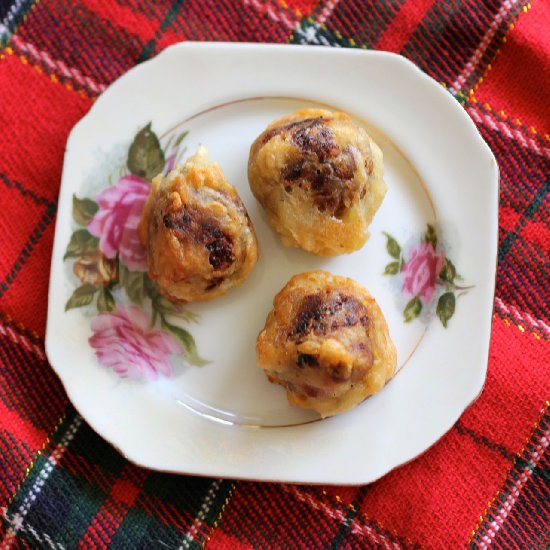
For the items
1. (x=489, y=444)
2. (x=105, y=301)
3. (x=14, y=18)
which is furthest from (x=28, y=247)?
(x=489, y=444)

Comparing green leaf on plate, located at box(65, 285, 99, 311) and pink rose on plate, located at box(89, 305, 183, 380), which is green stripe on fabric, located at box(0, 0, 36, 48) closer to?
green leaf on plate, located at box(65, 285, 99, 311)

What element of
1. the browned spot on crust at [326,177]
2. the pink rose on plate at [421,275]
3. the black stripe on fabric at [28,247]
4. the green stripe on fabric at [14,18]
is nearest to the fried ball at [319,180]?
the browned spot on crust at [326,177]

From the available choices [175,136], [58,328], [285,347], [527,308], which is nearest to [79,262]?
[58,328]

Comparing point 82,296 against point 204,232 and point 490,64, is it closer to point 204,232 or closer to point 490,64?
point 204,232

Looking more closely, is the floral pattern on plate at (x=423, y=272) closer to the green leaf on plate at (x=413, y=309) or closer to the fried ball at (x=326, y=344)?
the green leaf on plate at (x=413, y=309)

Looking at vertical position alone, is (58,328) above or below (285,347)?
below

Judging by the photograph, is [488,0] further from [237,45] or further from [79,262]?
[79,262]
